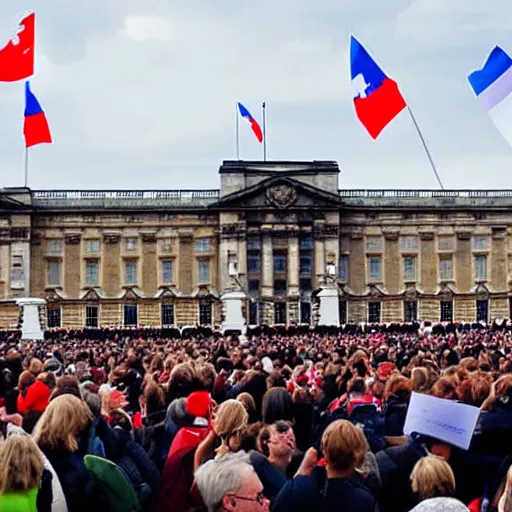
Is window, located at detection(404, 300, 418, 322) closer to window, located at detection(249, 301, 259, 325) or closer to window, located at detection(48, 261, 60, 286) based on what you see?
window, located at detection(249, 301, 259, 325)

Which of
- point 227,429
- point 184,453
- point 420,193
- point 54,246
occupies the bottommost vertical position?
point 184,453

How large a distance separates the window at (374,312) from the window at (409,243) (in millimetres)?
4846

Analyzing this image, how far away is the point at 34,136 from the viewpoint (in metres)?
32.1

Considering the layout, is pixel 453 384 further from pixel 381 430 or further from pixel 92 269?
pixel 92 269

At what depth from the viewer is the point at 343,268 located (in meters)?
70.8

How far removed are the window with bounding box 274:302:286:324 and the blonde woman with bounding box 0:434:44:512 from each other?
63131 millimetres

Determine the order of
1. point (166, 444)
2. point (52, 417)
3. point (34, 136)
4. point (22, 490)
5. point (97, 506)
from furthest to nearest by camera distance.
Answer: point (34, 136), point (166, 444), point (52, 417), point (97, 506), point (22, 490)

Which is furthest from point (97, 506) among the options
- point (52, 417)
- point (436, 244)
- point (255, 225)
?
point (436, 244)

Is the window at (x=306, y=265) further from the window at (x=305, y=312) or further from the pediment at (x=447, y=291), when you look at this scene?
the pediment at (x=447, y=291)

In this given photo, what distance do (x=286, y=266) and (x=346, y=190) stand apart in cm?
815

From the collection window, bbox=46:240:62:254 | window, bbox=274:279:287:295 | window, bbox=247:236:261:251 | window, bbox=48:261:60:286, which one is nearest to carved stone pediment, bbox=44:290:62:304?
window, bbox=48:261:60:286

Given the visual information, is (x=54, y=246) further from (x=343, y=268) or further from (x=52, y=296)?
(x=343, y=268)

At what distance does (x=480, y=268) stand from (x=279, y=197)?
16.6 m

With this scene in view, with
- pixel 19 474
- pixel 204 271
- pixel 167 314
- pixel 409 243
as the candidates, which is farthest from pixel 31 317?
pixel 19 474
